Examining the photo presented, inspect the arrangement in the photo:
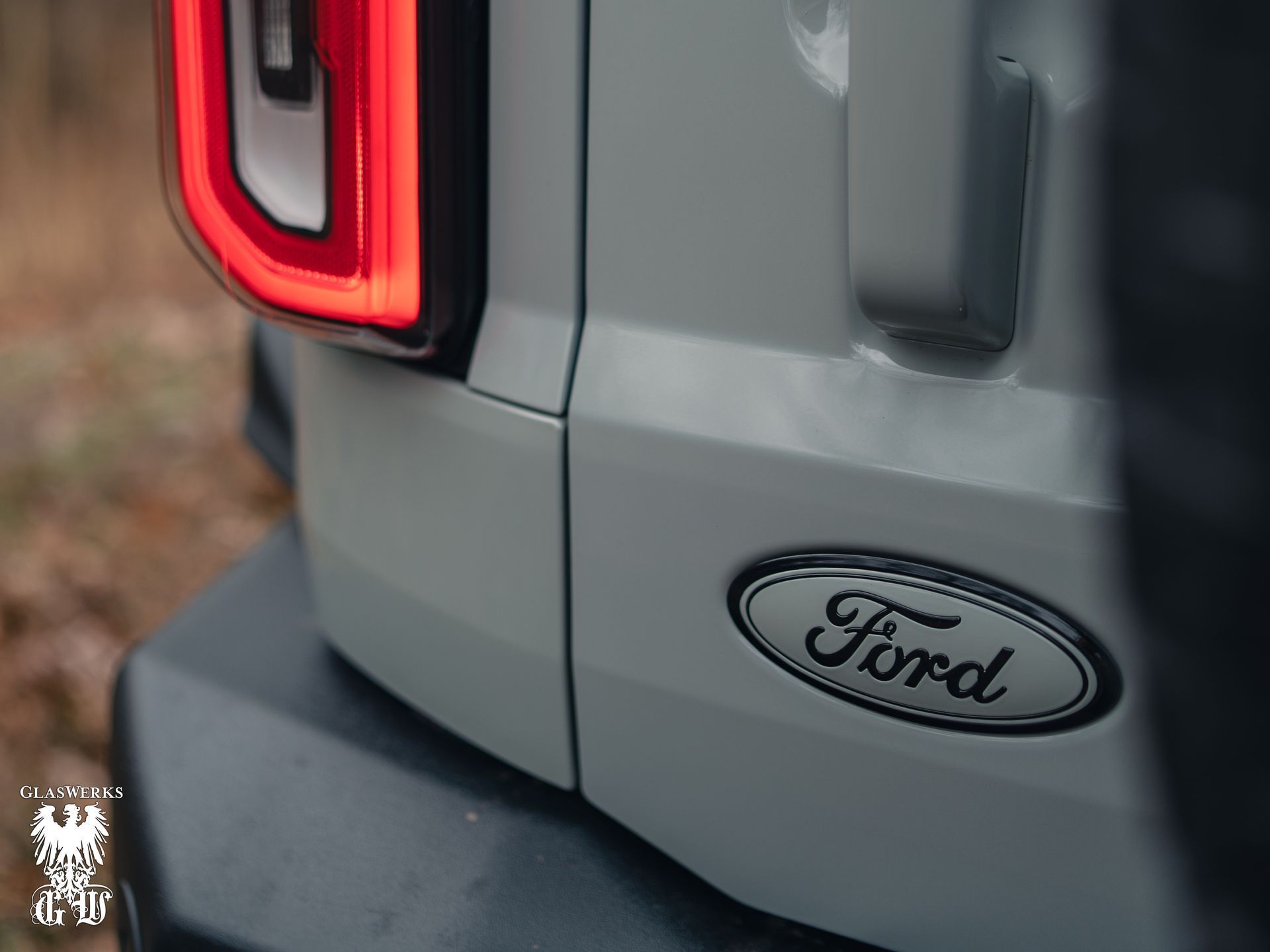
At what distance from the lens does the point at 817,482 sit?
711 millimetres

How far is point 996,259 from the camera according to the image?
0.63m

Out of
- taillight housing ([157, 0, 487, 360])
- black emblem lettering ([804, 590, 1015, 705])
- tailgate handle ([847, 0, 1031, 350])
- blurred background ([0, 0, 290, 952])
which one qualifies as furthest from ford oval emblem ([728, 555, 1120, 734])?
blurred background ([0, 0, 290, 952])

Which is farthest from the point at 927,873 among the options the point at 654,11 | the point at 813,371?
the point at 654,11

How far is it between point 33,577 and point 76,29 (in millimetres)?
3593

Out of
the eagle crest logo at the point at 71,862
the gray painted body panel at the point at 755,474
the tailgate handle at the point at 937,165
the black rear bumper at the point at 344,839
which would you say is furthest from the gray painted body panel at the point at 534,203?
the eagle crest logo at the point at 71,862

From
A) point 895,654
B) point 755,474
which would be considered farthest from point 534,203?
point 895,654

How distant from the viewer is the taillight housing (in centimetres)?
78

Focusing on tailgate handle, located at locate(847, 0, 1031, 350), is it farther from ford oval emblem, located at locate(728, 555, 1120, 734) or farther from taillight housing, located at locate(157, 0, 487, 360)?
taillight housing, located at locate(157, 0, 487, 360)

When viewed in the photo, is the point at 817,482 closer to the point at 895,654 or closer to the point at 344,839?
the point at 895,654

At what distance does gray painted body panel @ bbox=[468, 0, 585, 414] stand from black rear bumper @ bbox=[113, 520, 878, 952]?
39 centimetres

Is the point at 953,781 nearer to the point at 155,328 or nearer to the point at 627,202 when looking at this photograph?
the point at 627,202

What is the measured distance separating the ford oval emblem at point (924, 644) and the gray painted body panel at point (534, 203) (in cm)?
23

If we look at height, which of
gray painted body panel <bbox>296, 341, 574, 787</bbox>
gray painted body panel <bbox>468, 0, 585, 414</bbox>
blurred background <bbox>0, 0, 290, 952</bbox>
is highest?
gray painted body panel <bbox>468, 0, 585, 414</bbox>

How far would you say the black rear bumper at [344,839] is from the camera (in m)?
0.88
